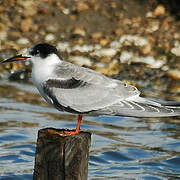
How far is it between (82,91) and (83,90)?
0.01m

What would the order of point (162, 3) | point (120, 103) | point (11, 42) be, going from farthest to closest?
point (162, 3)
point (11, 42)
point (120, 103)

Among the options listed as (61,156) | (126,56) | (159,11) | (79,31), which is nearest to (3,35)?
(79,31)

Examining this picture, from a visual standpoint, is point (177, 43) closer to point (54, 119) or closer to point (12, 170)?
point (54, 119)

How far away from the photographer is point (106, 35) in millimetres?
11750

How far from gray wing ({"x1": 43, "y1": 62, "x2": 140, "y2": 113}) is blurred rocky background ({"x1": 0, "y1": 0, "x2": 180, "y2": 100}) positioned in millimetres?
5296

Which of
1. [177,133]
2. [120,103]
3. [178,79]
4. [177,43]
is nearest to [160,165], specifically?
[177,133]

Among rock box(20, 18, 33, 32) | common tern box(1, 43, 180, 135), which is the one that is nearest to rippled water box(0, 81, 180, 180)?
common tern box(1, 43, 180, 135)

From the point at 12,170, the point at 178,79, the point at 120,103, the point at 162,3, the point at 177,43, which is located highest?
the point at 162,3

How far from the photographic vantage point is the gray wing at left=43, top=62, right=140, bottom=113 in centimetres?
474

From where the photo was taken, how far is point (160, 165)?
695 centimetres

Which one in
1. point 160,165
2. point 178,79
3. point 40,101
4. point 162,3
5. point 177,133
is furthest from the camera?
point 162,3

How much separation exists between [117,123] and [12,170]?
2.38 meters

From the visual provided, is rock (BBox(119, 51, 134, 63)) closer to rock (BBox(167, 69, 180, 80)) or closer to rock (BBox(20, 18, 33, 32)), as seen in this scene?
rock (BBox(167, 69, 180, 80))

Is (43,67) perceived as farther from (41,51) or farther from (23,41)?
(23,41)
